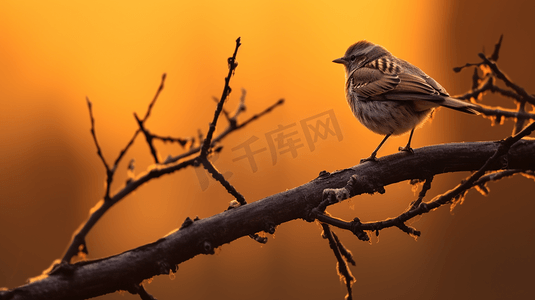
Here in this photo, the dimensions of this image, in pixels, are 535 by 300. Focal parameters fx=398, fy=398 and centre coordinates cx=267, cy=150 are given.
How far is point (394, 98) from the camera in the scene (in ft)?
8.04

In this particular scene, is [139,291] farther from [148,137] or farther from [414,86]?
[414,86]

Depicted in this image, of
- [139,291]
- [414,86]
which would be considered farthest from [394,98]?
[139,291]

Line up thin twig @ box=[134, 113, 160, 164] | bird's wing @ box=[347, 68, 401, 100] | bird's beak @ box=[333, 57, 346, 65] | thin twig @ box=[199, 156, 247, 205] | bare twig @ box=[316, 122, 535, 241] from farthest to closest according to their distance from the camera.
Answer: bird's beak @ box=[333, 57, 346, 65] → bird's wing @ box=[347, 68, 401, 100] → thin twig @ box=[134, 113, 160, 164] → thin twig @ box=[199, 156, 247, 205] → bare twig @ box=[316, 122, 535, 241]

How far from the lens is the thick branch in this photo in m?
1.59

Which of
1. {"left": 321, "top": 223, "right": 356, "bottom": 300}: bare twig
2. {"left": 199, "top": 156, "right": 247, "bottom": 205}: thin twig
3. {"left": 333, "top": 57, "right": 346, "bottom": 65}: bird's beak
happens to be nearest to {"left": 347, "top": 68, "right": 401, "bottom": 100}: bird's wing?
{"left": 333, "top": 57, "right": 346, "bottom": 65}: bird's beak

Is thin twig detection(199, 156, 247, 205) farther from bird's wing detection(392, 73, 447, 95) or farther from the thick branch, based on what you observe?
bird's wing detection(392, 73, 447, 95)

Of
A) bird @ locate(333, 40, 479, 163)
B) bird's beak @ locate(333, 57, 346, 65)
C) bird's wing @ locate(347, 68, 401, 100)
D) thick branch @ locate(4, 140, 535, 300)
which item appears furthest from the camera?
bird's beak @ locate(333, 57, 346, 65)

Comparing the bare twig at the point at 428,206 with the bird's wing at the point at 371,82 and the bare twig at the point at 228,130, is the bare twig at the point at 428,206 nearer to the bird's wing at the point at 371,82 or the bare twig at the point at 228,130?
the bare twig at the point at 228,130

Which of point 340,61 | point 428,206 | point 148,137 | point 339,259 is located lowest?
point 339,259

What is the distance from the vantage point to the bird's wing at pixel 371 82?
2.56 m

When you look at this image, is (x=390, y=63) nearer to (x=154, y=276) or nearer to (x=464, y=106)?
(x=464, y=106)

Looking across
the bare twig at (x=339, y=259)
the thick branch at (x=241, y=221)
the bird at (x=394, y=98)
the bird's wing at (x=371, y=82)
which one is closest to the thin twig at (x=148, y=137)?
A: the thick branch at (x=241, y=221)

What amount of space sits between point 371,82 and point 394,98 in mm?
300

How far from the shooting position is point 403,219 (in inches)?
53.9
